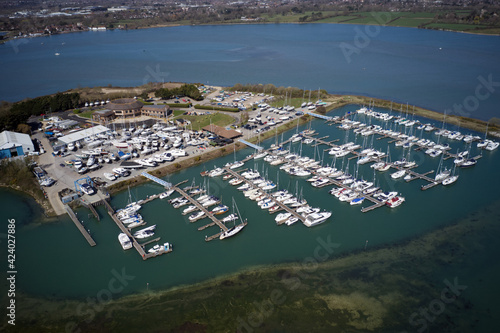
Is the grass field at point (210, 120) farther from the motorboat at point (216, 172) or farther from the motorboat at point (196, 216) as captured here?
the motorboat at point (196, 216)

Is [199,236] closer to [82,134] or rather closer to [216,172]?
[216,172]

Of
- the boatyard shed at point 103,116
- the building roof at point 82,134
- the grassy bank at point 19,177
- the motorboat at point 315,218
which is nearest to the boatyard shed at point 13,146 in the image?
the grassy bank at point 19,177

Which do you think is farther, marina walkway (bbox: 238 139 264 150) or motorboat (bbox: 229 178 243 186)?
marina walkway (bbox: 238 139 264 150)

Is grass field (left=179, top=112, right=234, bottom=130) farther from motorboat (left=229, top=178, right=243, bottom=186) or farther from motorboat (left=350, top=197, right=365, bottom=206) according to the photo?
motorboat (left=350, top=197, right=365, bottom=206)

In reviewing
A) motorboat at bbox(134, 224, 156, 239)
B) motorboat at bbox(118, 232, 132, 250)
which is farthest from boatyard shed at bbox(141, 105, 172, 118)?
motorboat at bbox(118, 232, 132, 250)

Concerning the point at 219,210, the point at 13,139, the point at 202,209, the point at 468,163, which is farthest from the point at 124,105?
the point at 468,163

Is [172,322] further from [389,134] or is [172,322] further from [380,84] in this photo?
[380,84]

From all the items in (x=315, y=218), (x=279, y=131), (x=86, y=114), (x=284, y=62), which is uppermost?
(x=284, y=62)
